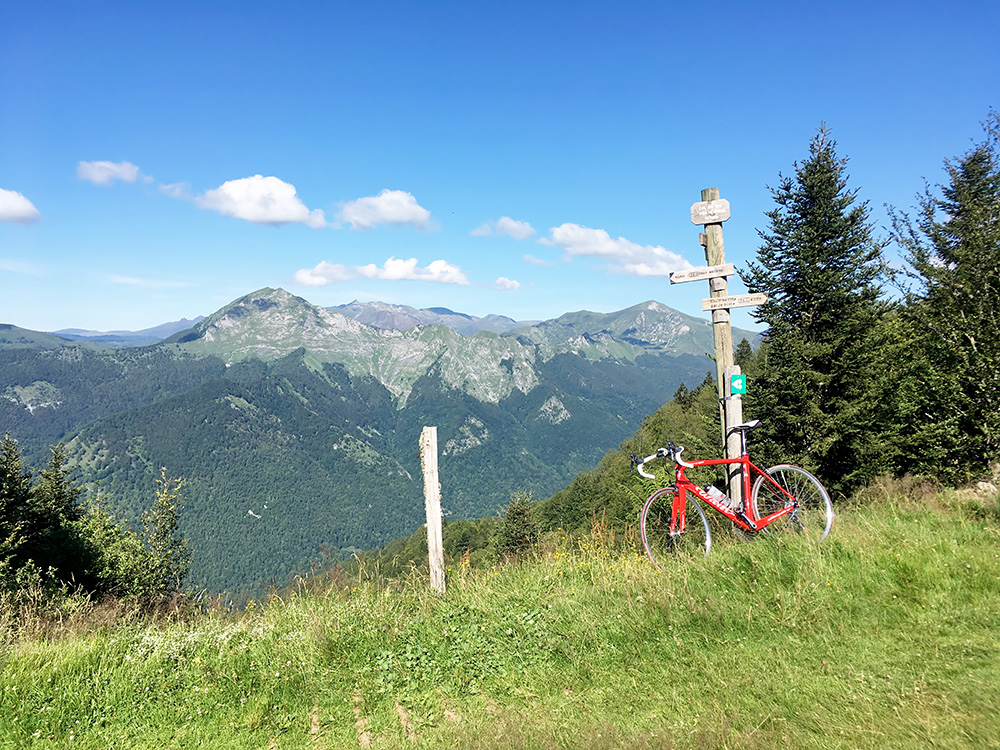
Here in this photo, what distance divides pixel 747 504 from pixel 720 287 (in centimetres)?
322

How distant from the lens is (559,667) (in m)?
4.79

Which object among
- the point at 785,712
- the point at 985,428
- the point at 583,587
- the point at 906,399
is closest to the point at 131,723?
the point at 583,587

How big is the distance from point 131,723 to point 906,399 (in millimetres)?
18191

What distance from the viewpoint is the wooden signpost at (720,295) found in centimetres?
756

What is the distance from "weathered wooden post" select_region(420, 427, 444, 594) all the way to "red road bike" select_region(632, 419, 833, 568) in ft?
9.18

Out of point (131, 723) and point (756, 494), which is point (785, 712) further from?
point (131, 723)

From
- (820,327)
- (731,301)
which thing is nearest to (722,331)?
(731,301)

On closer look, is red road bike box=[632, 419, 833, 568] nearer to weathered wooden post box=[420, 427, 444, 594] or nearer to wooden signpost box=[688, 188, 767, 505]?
wooden signpost box=[688, 188, 767, 505]

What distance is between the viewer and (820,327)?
57.7ft

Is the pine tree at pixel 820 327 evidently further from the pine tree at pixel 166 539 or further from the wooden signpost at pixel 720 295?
the pine tree at pixel 166 539

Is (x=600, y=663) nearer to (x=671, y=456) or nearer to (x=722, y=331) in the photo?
(x=671, y=456)

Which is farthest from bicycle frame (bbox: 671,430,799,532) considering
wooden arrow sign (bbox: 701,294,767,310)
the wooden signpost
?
wooden arrow sign (bbox: 701,294,767,310)

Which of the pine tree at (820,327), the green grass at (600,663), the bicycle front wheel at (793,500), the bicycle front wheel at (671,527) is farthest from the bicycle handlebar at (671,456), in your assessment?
the pine tree at (820,327)

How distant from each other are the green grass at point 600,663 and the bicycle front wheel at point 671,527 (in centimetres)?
54
